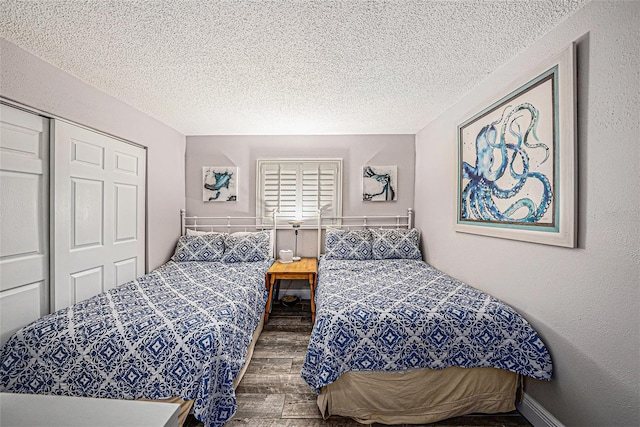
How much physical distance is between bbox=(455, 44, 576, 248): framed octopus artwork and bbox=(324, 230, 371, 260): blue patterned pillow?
126cm

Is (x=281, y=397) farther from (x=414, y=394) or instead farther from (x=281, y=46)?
(x=281, y=46)

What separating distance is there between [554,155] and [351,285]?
64.9 inches

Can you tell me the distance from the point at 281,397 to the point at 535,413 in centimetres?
162

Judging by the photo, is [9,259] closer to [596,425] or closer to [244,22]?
[244,22]

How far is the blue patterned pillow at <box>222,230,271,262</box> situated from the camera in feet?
11.1

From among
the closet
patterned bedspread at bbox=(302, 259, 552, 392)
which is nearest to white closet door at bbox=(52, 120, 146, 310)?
the closet

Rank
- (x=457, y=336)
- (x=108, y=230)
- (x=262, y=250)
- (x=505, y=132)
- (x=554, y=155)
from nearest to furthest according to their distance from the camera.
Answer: (x=554, y=155) → (x=457, y=336) → (x=505, y=132) → (x=108, y=230) → (x=262, y=250)

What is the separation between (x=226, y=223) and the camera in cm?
395

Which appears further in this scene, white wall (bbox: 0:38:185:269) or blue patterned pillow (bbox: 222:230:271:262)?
blue patterned pillow (bbox: 222:230:271:262)

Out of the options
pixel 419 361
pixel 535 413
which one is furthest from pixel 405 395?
pixel 535 413

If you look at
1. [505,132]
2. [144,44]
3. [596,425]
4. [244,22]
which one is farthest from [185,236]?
[596,425]

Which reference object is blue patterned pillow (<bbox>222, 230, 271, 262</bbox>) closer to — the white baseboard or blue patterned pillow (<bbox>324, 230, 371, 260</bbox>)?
blue patterned pillow (<bbox>324, 230, 371, 260</bbox>)

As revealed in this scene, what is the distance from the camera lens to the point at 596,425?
4.56ft

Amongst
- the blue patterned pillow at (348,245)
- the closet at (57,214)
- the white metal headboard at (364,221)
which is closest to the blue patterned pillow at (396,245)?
the blue patterned pillow at (348,245)
